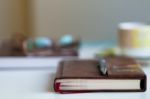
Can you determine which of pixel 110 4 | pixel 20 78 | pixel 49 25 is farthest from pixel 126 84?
pixel 49 25

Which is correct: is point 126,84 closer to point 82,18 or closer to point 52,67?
point 52,67

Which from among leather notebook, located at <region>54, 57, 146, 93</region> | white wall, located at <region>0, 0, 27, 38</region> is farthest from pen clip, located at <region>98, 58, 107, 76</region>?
white wall, located at <region>0, 0, 27, 38</region>

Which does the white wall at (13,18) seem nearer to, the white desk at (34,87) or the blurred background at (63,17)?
the blurred background at (63,17)

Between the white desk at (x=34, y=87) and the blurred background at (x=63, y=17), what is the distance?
1.69 ft

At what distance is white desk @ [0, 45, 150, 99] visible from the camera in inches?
20.5

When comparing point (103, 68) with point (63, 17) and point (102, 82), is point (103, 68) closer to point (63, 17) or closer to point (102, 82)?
point (102, 82)

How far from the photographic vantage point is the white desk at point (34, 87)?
52 cm

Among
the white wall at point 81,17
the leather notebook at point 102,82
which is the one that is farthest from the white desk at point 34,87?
the white wall at point 81,17

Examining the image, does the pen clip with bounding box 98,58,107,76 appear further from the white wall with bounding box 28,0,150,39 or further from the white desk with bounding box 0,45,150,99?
the white wall with bounding box 28,0,150,39

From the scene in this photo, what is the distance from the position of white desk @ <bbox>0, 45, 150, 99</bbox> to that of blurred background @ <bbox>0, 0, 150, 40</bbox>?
516mm

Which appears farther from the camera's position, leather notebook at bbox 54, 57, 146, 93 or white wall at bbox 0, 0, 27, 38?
white wall at bbox 0, 0, 27, 38

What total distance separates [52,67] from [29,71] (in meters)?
0.06

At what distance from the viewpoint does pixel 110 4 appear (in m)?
1.18

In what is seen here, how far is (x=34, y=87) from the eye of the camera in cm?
58
